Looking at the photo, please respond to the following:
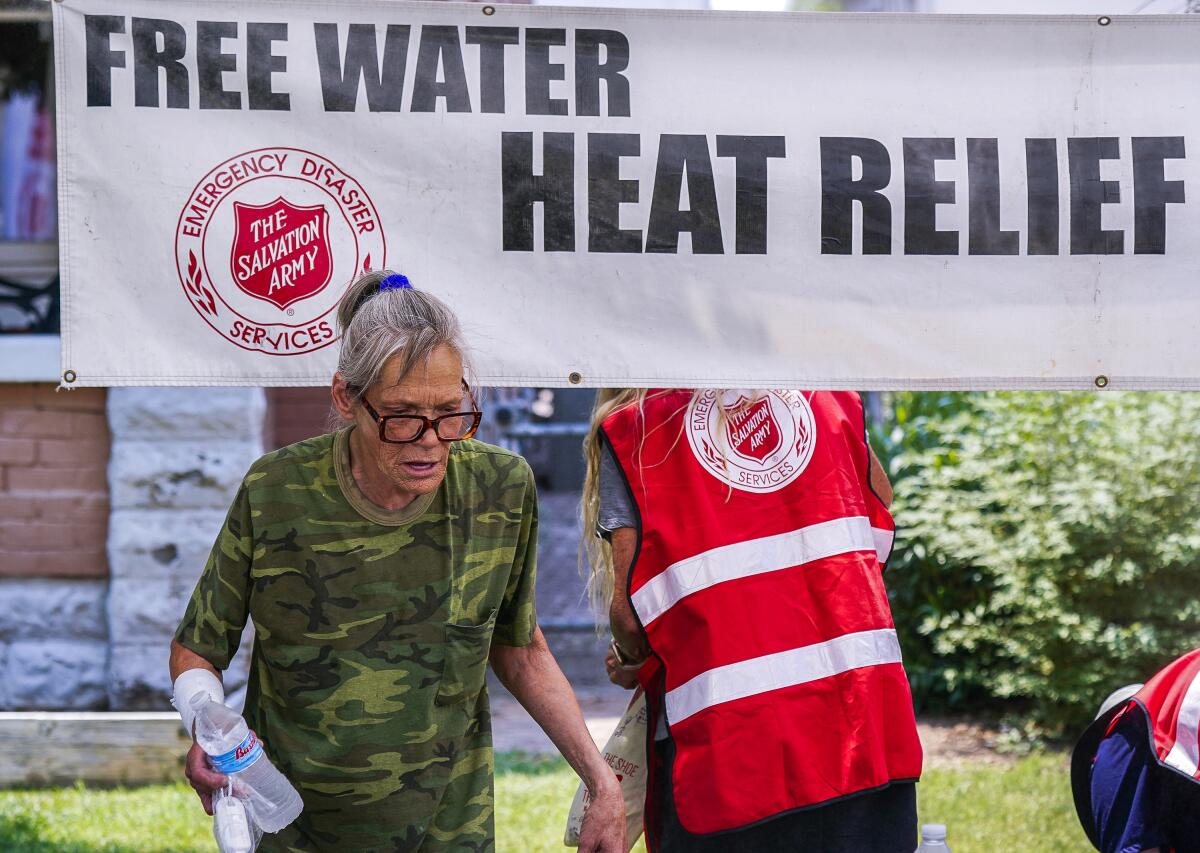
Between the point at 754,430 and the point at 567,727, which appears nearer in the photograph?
the point at 567,727

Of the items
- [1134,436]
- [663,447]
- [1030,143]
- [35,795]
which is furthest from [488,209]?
[1134,436]

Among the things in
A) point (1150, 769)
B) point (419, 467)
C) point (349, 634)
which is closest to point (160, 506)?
point (349, 634)

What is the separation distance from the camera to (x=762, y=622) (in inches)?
125

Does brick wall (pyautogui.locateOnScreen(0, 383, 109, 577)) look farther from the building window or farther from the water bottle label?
the water bottle label

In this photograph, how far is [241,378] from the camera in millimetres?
3236

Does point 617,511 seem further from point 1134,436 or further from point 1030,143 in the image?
point 1134,436

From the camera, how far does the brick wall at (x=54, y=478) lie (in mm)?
7152

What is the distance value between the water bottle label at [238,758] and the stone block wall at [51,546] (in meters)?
4.97

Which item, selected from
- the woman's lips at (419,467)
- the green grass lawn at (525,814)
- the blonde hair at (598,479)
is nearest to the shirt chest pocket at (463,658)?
the woman's lips at (419,467)

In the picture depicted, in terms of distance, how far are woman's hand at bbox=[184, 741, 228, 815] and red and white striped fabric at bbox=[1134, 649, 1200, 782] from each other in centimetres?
196

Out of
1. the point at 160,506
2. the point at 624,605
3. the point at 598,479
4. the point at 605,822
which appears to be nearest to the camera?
the point at 605,822

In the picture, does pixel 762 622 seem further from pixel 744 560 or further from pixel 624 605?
pixel 624 605

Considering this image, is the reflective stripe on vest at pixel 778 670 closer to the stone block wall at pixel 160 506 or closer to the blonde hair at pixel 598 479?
the blonde hair at pixel 598 479

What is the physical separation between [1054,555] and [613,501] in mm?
4258
